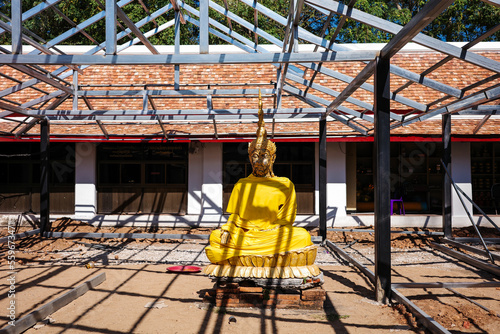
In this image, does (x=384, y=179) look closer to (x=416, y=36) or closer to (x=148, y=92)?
(x=416, y=36)

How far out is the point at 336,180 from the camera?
12688mm

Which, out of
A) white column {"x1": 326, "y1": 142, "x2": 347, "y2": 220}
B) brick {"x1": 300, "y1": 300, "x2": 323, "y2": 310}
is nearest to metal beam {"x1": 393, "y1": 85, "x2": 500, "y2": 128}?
white column {"x1": 326, "y1": 142, "x2": 347, "y2": 220}

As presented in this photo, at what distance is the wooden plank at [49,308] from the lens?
4383mm

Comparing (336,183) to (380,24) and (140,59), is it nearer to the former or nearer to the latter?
(380,24)

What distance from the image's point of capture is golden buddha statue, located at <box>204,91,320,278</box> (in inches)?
219

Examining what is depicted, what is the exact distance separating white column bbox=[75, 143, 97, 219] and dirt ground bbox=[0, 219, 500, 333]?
10.4ft

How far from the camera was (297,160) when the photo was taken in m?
13.0

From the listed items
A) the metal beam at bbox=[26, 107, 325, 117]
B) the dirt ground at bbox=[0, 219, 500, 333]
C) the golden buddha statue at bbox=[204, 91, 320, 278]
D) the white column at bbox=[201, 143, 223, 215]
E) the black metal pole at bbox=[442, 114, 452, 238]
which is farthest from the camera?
the white column at bbox=[201, 143, 223, 215]

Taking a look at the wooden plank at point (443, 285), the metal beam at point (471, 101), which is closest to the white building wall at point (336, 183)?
the metal beam at point (471, 101)

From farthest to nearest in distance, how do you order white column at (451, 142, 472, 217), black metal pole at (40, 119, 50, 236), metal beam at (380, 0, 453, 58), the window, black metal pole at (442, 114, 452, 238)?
the window < white column at (451, 142, 472, 217) < black metal pole at (40, 119, 50, 236) < black metal pole at (442, 114, 452, 238) < metal beam at (380, 0, 453, 58)

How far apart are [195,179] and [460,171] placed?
854cm

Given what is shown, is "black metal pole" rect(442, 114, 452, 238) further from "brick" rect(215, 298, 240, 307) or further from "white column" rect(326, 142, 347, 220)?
"brick" rect(215, 298, 240, 307)

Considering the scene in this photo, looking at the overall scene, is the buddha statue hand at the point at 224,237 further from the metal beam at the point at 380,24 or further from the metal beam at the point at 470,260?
the metal beam at the point at 470,260

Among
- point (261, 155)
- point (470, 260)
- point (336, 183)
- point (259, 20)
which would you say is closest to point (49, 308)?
point (261, 155)
